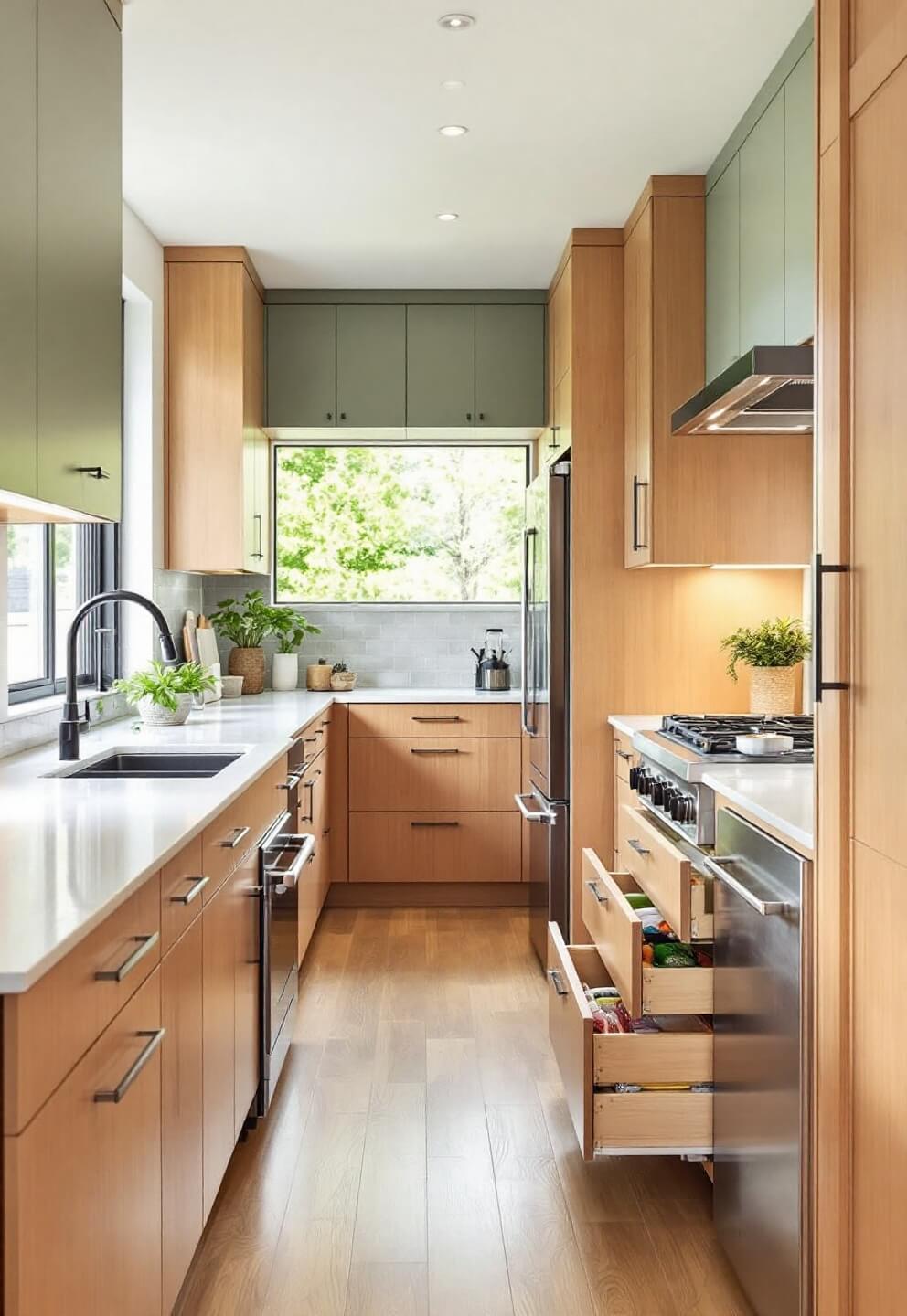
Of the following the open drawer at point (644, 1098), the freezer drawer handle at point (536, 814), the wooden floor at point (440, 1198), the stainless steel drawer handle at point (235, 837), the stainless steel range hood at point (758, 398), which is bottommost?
the wooden floor at point (440, 1198)

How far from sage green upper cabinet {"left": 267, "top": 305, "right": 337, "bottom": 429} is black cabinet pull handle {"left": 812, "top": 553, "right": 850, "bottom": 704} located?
3586 millimetres

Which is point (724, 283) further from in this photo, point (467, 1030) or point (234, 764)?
point (467, 1030)

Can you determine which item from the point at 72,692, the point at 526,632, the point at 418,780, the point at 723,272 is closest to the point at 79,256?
the point at 72,692

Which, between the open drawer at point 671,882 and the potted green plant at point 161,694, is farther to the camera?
the potted green plant at point 161,694

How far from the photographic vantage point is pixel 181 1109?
1.91 metres

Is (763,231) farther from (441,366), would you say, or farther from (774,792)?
(441,366)

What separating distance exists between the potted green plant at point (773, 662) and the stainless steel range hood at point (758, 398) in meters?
0.65

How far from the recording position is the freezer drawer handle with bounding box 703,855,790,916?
191 cm

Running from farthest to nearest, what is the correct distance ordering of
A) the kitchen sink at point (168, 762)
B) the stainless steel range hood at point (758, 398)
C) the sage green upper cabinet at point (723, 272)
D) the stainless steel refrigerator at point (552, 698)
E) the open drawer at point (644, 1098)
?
1. the stainless steel refrigerator at point (552, 698)
2. the sage green upper cabinet at point (723, 272)
3. the kitchen sink at point (168, 762)
4. the stainless steel range hood at point (758, 398)
5. the open drawer at point (644, 1098)

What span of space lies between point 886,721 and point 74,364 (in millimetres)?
1708

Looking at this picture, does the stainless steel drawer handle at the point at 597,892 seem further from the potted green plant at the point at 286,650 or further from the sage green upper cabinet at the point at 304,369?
the sage green upper cabinet at the point at 304,369

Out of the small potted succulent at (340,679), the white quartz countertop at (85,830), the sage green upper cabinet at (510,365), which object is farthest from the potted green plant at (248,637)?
the white quartz countertop at (85,830)

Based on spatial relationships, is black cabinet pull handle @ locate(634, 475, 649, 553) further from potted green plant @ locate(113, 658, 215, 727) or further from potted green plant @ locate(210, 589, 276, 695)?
potted green plant @ locate(210, 589, 276, 695)

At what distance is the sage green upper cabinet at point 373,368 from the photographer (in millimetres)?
5016
